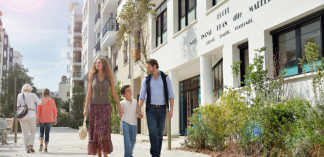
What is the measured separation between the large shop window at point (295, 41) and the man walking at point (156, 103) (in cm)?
318

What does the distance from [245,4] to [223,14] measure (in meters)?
1.49

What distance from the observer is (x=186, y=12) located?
1620 centimetres

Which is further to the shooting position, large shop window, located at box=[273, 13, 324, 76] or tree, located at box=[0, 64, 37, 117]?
tree, located at box=[0, 64, 37, 117]

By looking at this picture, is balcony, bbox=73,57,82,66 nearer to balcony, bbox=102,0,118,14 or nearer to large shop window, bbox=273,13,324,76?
balcony, bbox=102,0,118,14

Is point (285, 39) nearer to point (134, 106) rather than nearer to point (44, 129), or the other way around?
point (134, 106)

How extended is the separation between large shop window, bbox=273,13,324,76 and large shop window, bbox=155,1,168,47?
31.0 feet

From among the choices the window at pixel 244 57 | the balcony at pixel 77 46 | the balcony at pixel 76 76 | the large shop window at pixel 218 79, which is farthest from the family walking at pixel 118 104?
the balcony at pixel 77 46

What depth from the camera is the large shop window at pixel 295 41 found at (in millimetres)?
8430

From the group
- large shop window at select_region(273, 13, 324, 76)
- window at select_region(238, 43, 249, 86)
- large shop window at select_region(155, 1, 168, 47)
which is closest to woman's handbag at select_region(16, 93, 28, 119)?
window at select_region(238, 43, 249, 86)

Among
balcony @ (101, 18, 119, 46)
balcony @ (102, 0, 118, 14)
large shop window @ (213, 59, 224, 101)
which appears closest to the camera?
large shop window @ (213, 59, 224, 101)

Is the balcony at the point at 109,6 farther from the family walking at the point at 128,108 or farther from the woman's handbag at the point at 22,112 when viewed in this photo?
the family walking at the point at 128,108

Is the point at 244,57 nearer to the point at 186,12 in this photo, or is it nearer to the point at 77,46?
the point at 186,12

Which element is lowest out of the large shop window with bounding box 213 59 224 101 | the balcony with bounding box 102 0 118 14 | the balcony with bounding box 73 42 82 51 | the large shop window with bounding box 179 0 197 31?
the large shop window with bounding box 213 59 224 101

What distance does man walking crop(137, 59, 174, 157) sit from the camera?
22.8ft
